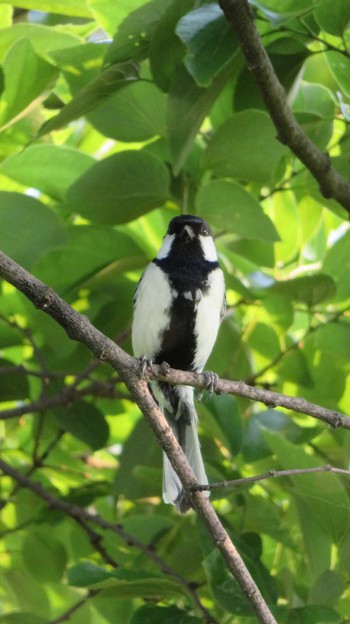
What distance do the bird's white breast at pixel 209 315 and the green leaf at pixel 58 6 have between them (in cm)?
78

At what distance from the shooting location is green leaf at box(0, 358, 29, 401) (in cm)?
251

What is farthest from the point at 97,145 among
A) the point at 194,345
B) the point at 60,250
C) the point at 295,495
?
the point at 295,495

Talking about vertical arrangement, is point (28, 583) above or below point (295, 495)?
above

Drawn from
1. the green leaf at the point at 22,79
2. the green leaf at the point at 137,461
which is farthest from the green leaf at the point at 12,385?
the green leaf at the point at 22,79

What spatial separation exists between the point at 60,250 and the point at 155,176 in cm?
32

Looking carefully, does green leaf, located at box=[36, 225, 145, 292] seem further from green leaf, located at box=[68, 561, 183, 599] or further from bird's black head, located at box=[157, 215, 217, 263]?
green leaf, located at box=[68, 561, 183, 599]

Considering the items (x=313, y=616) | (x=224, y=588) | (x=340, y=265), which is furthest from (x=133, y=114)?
(x=313, y=616)

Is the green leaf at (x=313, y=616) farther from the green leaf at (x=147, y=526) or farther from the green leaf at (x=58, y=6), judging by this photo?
the green leaf at (x=58, y=6)

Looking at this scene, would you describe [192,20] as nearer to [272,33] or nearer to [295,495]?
[272,33]

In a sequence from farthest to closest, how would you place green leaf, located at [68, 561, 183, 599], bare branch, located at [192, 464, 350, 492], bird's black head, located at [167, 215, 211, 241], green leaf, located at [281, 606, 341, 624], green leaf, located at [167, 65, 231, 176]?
1. bird's black head, located at [167, 215, 211, 241]
2. green leaf, located at [167, 65, 231, 176]
3. green leaf, located at [68, 561, 183, 599]
4. green leaf, located at [281, 606, 341, 624]
5. bare branch, located at [192, 464, 350, 492]

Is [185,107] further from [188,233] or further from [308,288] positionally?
[308,288]

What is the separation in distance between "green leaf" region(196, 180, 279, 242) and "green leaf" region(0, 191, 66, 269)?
0.36m

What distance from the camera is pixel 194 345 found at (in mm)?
2541

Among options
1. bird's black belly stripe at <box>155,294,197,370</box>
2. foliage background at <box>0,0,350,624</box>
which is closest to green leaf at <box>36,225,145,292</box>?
foliage background at <box>0,0,350,624</box>
